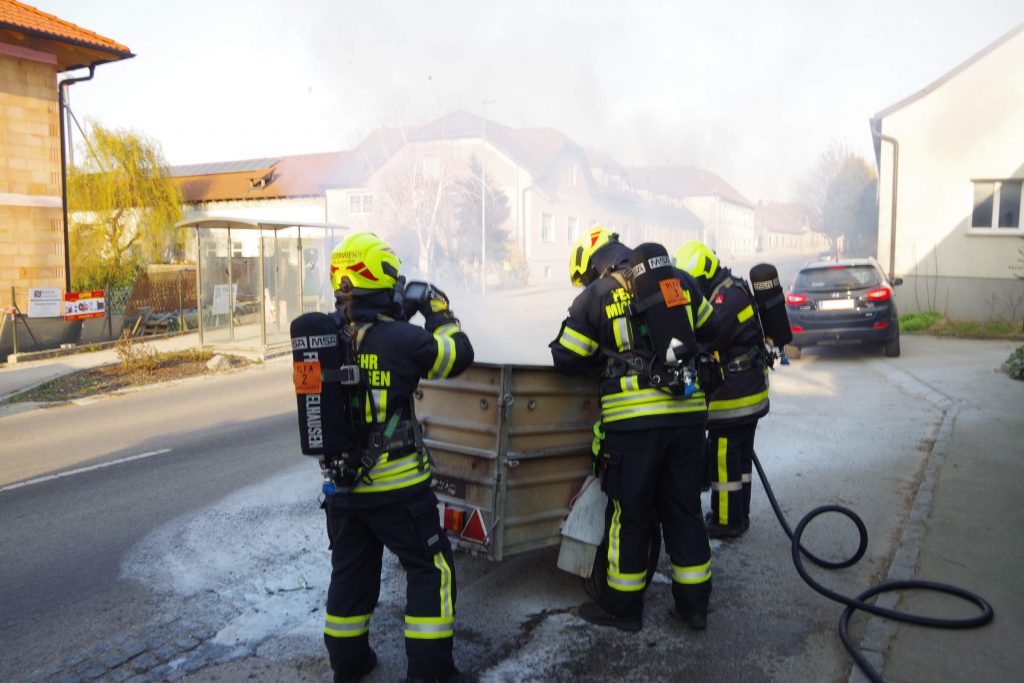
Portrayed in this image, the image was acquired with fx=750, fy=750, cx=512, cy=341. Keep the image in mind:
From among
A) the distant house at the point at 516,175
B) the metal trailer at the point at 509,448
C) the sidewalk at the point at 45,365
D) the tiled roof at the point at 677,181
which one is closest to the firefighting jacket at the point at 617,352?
the metal trailer at the point at 509,448

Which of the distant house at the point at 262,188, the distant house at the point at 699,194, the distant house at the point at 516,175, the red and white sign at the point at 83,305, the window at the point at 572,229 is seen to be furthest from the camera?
the distant house at the point at 262,188

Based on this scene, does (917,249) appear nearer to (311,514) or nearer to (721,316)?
(721,316)

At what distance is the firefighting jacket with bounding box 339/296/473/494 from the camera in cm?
286

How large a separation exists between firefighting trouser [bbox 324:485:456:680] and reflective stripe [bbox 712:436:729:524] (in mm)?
2075

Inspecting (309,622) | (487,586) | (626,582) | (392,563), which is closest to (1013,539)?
(626,582)

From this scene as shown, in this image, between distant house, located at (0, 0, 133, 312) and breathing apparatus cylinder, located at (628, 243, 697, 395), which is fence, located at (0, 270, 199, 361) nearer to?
distant house, located at (0, 0, 133, 312)

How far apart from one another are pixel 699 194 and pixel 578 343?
14928 millimetres

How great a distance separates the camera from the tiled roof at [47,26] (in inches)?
569

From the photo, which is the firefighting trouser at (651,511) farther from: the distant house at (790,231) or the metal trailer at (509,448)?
the distant house at (790,231)

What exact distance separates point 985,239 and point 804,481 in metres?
12.6

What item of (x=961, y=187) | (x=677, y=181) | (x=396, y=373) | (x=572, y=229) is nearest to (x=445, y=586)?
(x=396, y=373)

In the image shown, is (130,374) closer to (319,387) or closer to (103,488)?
(103,488)

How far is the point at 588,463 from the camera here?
3684mm

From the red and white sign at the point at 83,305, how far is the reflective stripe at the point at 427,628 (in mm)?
13880
